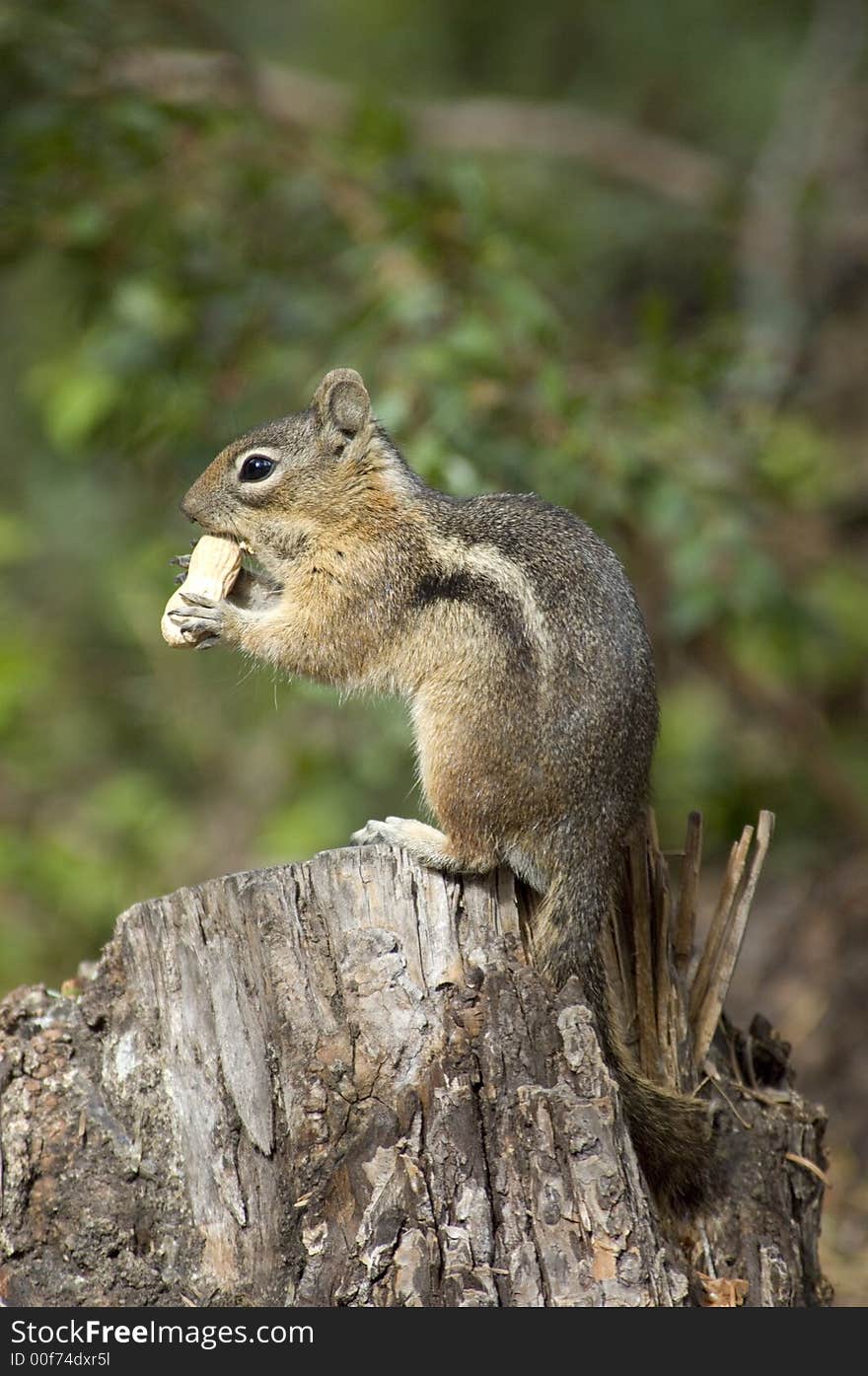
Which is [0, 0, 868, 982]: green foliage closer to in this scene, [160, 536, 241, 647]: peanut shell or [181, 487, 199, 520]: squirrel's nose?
[160, 536, 241, 647]: peanut shell

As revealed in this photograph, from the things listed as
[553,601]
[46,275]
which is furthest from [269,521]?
[46,275]

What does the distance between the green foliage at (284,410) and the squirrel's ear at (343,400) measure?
1.40 ft

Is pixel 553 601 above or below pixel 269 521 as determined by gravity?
below

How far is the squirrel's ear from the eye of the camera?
379 centimetres

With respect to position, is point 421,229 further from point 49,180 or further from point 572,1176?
point 572,1176

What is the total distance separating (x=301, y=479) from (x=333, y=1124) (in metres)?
1.79

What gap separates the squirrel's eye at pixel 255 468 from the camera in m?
3.79

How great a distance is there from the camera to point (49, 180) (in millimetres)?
5113

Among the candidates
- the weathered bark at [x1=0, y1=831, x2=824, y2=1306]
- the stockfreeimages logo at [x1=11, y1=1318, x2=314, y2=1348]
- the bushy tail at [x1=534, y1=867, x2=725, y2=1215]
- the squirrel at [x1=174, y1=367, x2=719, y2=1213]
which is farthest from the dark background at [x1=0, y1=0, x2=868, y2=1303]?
the stockfreeimages logo at [x1=11, y1=1318, x2=314, y2=1348]

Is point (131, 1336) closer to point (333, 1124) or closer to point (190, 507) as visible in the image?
point (333, 1124)

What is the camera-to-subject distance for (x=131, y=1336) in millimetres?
2613

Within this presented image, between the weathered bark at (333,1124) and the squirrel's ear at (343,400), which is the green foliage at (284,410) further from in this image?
the weathered bark at (333,1124)

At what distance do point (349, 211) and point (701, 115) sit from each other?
6123 mm

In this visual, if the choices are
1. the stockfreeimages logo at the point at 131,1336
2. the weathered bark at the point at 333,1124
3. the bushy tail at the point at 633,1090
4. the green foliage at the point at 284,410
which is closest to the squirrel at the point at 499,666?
the bushy tail at the point at 633,1090
